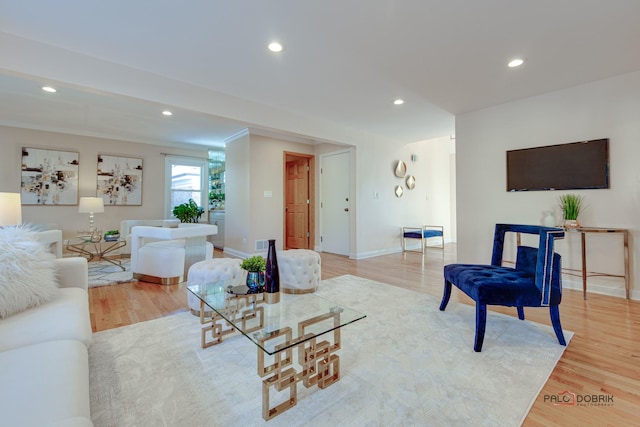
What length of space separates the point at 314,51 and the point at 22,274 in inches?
100

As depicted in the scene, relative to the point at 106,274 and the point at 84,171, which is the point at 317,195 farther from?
the point at 84,171

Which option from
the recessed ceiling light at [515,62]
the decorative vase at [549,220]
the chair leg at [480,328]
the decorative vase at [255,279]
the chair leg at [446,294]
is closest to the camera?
the chair leg at [480,328]

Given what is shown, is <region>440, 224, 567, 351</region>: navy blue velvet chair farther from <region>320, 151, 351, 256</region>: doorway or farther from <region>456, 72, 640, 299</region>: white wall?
<region>320, 151, 351, 256</region>: doorway

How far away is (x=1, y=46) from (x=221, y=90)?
1732 mm

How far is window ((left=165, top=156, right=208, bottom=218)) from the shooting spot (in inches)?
238

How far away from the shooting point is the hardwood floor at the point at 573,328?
1326 mm

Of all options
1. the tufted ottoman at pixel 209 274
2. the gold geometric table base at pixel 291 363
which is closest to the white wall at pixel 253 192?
the tufted ottoman at pixel 209 274

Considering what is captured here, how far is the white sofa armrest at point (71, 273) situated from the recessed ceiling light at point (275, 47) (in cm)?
227

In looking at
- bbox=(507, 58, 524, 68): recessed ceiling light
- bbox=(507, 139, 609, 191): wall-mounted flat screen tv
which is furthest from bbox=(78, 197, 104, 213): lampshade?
bbox=(507, 139, 609, 191): wall-mounted flat screen tv

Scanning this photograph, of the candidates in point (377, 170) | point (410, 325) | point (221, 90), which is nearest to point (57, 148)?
point (221, 90)

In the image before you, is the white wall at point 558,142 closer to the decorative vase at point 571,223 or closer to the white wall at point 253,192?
the decorative vase at point 571,223

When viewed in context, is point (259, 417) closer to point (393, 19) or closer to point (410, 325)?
point (410, 325)

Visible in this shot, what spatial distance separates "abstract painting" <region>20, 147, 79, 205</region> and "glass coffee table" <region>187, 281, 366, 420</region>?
15.8 ft

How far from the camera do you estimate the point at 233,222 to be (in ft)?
17.3
